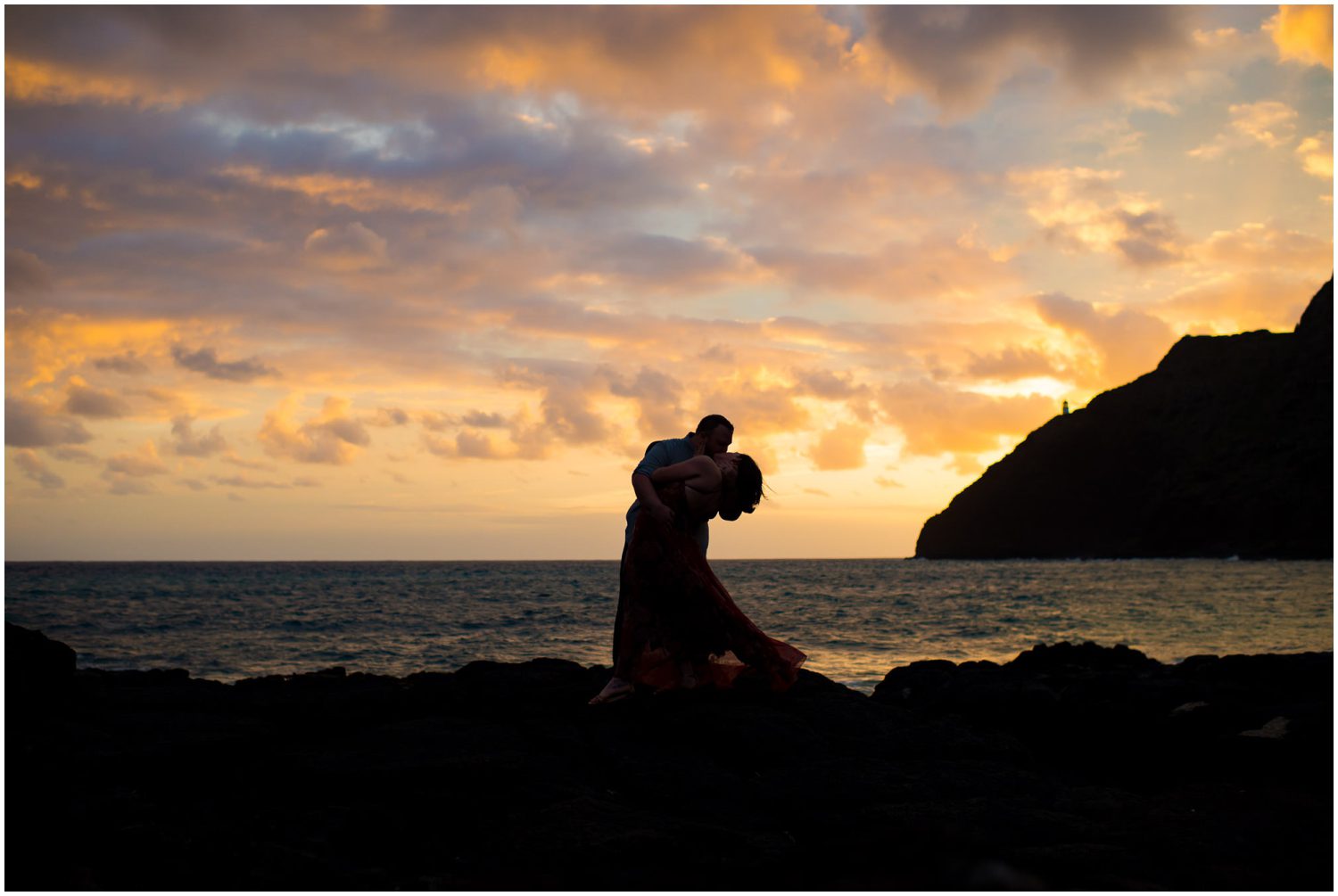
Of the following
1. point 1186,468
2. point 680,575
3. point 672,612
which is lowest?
point 672,612

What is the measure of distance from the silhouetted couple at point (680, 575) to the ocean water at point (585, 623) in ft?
30.0

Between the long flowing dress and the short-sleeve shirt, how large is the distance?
105 millimetres

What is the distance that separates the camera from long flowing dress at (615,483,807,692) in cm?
707

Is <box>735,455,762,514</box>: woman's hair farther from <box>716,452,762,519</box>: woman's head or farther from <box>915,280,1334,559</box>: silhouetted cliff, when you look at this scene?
<box>915,280,1334,559</box>: silhouetted cliff

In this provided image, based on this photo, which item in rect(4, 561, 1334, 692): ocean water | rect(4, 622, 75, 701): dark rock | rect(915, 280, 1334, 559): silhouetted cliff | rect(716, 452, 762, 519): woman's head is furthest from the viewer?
rect(915, 280, 1334, 559): silhouetted cliff

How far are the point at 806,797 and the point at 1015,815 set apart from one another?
1.09 m

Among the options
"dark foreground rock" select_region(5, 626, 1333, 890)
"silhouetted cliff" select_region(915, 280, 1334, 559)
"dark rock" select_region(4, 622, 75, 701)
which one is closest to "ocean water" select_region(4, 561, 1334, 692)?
"dark foreground rock" select_region(5, 626, 1333, 890)

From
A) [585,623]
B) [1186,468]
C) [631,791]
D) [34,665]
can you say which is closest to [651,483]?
[631,791]

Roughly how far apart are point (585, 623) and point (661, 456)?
2537 centimetres

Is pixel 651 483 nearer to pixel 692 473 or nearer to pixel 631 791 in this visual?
pixel 692 473

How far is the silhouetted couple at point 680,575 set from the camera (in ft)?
23.2

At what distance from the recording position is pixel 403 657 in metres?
22.8

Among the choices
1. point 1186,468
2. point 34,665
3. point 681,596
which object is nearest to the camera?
point 681,596

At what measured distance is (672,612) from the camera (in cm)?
711
